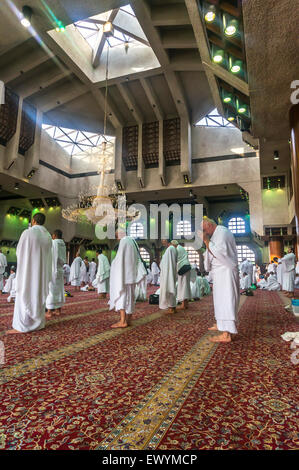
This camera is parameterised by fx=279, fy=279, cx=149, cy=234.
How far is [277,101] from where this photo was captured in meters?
4.04

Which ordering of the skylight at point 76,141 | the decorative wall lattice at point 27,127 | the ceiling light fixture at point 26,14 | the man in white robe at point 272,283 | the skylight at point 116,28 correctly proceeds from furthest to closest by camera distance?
the skylight at point 76,141 → the decorative wall lattice at point 27,127 → the man in white robe at point 272,283 → the skylight at point 116,28 → the ceiling light fixture at point 26,14

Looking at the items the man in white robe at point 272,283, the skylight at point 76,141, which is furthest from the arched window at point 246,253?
the skylight at point 76,141

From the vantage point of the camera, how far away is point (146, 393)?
5.28 ft

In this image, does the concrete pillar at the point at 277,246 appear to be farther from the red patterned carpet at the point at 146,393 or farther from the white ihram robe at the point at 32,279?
the white ihram robe at the point at 32,279

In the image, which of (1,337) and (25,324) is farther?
(25,324)

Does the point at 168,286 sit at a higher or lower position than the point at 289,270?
lower

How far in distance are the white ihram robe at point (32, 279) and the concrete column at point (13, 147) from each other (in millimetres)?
9419

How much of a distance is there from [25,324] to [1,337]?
0.96 feet

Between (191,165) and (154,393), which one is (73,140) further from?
(154,393)

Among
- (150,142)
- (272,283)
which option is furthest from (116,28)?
(272,283)

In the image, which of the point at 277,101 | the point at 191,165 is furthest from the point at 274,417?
the point at 191,165

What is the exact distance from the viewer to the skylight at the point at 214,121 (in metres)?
13.8

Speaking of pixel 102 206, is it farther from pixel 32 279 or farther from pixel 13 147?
pixel 32 279

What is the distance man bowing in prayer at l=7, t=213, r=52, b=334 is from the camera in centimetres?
314
